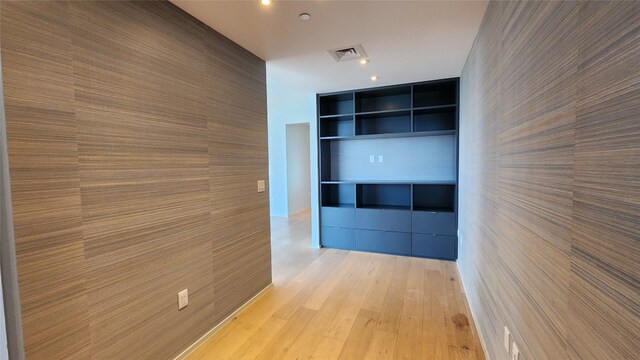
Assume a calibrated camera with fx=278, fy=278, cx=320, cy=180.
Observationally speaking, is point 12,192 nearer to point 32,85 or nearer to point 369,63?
point 32,85

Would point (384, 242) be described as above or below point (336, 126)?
below

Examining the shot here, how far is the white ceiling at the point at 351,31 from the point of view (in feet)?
5.98

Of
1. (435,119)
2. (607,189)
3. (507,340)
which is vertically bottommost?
(507,340)

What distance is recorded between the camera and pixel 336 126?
438 centimetres

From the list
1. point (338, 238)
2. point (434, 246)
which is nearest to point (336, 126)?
point (338, 238)

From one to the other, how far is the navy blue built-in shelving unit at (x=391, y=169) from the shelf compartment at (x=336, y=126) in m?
0.02

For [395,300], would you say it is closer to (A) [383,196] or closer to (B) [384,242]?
(B) [384,242]

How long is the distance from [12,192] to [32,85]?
0.44 metres

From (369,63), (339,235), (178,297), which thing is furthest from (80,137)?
(339,235)

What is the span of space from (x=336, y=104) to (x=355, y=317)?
10.2ft

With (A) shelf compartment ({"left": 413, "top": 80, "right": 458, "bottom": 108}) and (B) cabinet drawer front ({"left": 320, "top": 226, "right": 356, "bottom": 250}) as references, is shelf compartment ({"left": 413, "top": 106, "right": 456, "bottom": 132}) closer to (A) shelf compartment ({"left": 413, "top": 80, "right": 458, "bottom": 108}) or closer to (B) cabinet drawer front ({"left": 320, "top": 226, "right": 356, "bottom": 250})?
(A) shelf compartment ({"left": 413, "top": 80, "right": 458, "bottom": 108})

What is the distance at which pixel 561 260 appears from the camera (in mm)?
865

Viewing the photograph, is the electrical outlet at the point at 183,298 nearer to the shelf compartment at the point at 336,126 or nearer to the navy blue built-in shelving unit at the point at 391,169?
the navy blue built-in shelving unit at the point at 391,169

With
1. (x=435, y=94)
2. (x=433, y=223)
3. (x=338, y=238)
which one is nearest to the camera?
(x=433, y=223)
